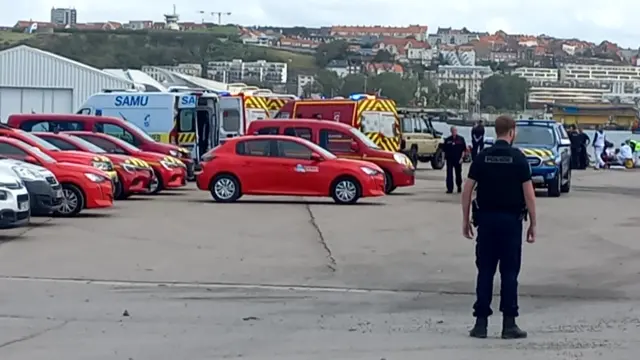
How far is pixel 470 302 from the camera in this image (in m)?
13.0

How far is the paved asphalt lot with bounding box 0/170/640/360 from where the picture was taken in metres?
10.1

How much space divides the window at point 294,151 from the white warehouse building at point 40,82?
29708mm

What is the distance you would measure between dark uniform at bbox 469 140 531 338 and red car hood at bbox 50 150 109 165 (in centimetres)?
1367

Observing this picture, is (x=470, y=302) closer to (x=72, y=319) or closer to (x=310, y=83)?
(x=72, y=319)

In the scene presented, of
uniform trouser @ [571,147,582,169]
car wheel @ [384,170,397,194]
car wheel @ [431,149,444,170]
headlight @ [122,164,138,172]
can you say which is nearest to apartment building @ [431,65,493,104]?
uniform trouser @ [571,147,582,169]

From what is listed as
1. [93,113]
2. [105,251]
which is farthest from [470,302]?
[93,113]

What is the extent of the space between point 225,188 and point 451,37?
134m

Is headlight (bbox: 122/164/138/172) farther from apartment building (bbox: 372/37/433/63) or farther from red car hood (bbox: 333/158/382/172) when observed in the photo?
apartment building (bbox: 372/37/433/63)

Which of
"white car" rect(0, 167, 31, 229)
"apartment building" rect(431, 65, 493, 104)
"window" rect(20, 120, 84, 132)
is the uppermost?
"apartment building" rect(431, 65, 493, 104)

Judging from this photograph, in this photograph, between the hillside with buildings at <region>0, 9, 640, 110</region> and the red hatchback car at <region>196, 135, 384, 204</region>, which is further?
the hillside with buildings at <region>0, 9, 640, 110</region>

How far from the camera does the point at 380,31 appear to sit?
166 m

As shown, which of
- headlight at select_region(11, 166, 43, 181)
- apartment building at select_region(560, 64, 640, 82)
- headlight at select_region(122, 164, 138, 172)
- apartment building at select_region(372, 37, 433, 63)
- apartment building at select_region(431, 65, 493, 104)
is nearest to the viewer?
headlight at select_region(11, 166, 43, 181)

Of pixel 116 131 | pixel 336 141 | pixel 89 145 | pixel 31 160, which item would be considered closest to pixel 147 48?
pixel 116 131

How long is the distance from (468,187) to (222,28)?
398 feet
